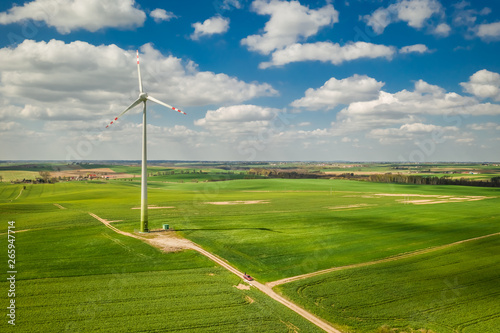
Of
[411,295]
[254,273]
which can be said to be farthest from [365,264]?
[254,273]

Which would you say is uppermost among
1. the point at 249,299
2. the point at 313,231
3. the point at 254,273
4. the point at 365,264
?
the point at 313,231

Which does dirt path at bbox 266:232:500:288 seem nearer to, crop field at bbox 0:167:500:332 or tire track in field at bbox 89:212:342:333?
crop field at bbox 0:167:500:332

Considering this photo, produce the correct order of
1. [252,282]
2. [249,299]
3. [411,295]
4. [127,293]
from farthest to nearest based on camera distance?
1. [252,282]
2. [411,295]
3. [127,293]
4. [249,299]

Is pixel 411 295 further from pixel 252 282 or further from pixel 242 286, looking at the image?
pixel 242 286

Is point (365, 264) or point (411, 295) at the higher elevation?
point (365, 264)

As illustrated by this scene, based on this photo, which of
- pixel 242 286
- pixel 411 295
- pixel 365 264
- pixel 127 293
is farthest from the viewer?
pixel 365 264

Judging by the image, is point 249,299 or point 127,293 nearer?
point 249,299

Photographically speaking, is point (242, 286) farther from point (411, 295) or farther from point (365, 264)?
point (411, 295)

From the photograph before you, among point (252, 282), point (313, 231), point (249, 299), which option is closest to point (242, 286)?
point (252, 282)

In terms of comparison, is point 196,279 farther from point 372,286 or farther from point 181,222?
point 181,222
